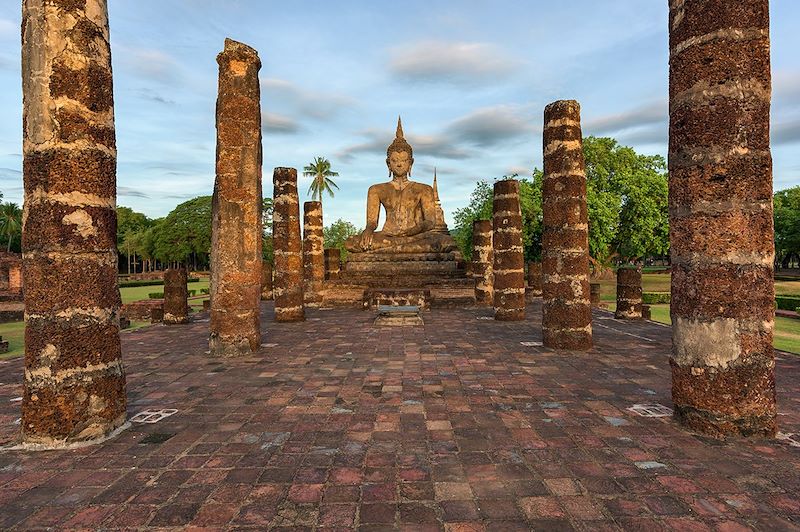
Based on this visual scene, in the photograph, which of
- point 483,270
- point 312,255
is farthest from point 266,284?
point 483,270

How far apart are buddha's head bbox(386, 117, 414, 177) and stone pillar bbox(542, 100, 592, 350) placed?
10.8 m

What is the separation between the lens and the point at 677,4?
437 centimetres

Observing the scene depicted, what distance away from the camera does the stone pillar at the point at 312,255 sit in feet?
56.1

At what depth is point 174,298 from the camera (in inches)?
460

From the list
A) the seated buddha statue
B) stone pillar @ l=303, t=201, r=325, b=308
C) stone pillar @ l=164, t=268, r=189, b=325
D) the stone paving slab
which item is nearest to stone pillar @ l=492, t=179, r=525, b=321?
the seated buddha statue

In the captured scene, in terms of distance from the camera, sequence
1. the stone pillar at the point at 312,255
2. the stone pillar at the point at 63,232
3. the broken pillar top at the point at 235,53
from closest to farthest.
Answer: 1. the stone pillar at the point at 63,232
2. the broken pillar top at the point at 235,53
3. the stone pillar at the point at 312,255

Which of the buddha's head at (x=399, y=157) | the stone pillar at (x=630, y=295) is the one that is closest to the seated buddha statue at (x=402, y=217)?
the buddha's head at (x=399, y=157)

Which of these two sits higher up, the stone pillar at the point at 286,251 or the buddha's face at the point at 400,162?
the buddha's face at the point at 400,162

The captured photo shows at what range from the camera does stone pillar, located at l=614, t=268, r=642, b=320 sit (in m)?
12.2

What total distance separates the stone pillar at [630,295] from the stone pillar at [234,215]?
981 centimetres

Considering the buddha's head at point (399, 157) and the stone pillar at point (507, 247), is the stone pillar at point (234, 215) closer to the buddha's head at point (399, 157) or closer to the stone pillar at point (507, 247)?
the stone pillar at point (507, 247)

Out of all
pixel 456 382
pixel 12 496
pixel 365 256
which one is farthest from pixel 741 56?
pixel 365 256

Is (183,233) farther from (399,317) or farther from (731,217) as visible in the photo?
(731,217)

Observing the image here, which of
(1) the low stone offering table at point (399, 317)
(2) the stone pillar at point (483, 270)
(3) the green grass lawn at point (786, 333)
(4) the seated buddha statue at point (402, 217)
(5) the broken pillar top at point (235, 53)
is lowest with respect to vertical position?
(3) the green grass lawn at point (786, 333)
